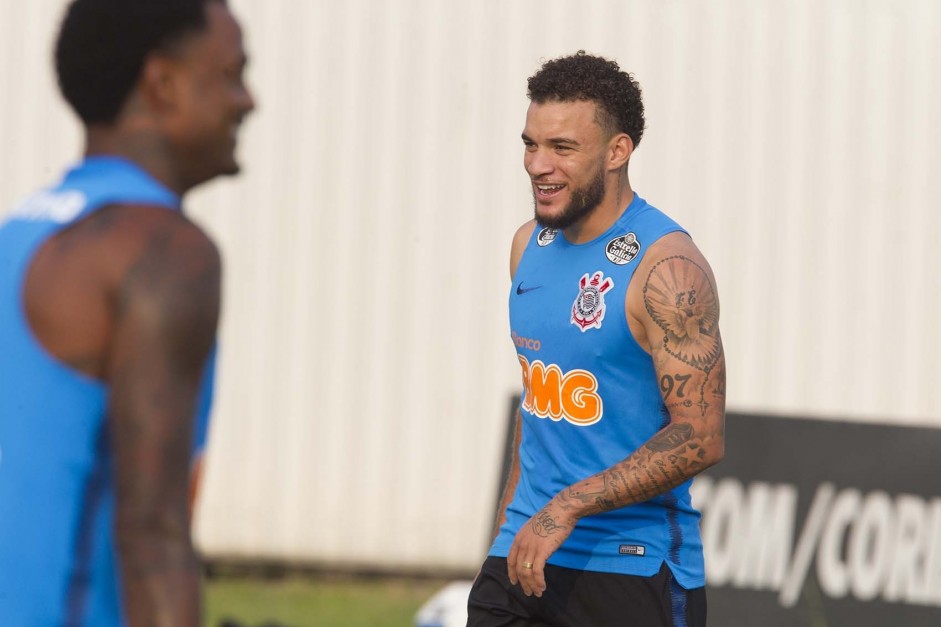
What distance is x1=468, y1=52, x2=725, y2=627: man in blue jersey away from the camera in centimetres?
396

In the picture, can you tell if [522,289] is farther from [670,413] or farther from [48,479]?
[48,479]

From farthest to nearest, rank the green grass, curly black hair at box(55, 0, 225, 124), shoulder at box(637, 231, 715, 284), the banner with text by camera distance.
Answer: the green grass < the banner with text < shoulder at box(637, 231, 715, 284) < curly black hair at box(55, 0, 225, 124)

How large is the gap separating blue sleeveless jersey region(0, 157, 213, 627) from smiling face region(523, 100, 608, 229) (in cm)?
238

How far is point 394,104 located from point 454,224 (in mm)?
865

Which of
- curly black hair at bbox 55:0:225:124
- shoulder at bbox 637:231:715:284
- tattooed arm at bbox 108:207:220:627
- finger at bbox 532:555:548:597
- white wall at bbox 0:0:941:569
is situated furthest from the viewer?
white wall at bbox 0:0:941:569

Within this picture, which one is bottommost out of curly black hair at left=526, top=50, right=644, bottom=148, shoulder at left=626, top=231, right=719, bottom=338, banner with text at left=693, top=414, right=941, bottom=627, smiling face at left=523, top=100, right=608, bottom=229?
banner with text at left=693, top=414, right=941, bottom=627

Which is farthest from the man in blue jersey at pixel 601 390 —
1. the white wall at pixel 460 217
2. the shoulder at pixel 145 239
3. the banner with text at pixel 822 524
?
the white wall at pixel 460 217

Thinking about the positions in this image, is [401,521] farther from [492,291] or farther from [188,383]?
[188,383]

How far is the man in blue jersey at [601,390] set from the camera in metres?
3.96

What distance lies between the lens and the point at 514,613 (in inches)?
170

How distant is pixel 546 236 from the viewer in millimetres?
4586

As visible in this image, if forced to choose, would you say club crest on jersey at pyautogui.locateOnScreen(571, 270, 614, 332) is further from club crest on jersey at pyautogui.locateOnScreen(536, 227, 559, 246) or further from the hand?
the hand

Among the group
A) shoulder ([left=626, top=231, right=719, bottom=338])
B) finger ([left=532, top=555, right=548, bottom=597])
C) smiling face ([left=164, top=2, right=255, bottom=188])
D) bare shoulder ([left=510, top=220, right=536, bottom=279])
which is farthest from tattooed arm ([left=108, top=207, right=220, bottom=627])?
bare shoulder ([left=510, top=220, right=536, bottom=279])

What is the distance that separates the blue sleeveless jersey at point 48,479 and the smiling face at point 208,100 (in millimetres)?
142
